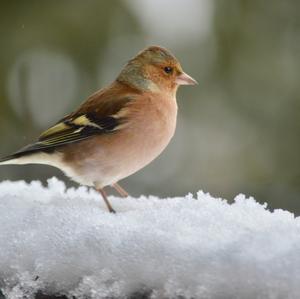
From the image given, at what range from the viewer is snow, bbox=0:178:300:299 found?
130cm

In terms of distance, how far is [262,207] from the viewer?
1.76m

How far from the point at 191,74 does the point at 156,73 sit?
2481mm

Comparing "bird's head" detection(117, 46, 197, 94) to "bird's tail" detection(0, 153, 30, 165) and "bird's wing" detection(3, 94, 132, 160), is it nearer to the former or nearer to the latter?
"bird's wing" detection(3, 94, 132, 160)

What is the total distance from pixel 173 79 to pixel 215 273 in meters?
1.95

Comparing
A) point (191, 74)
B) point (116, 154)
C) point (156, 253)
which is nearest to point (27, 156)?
point (116, 154)

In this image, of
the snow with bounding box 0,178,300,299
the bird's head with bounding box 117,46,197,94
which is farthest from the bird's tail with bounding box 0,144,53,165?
the snow with bounding box 0,178,300,299

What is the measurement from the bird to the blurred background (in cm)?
224

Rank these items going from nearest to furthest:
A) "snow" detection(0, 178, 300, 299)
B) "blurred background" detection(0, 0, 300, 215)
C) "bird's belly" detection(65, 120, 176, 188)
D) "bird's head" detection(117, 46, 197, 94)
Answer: "snow" detection(0, 178, 300, 299)
"bird's belly" detection(65, 120, 176, 188)
"bird's head" detection(117, 46, 197, 94)
"blurred background" detection(0, 0, 300, 215)

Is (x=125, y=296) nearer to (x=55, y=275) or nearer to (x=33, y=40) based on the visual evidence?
(x=55, y=275)

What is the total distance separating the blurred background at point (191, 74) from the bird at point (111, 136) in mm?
2240

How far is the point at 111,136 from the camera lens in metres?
2.87

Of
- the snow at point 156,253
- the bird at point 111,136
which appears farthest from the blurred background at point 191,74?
the snow at point 156,253

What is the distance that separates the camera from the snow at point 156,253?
130 cm

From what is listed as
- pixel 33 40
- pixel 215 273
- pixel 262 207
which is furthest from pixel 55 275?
pixel 33 40
